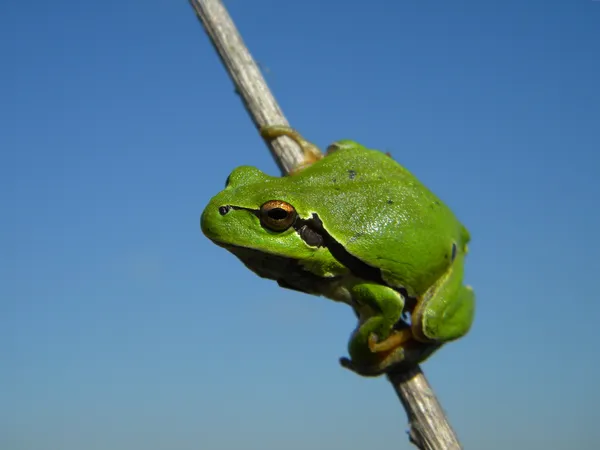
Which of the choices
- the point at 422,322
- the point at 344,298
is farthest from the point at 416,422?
the point at 344,298

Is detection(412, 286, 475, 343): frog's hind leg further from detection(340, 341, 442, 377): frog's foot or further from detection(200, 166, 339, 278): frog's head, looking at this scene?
detection(200, 166, 339, 278): frog's head

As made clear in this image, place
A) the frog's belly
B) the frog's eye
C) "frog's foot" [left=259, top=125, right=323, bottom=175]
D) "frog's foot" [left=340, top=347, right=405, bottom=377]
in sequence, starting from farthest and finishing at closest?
"frog's foot" [left=259, top=125, right=323, bottom=175] → "frog's foot" [left=340, top=347, right=405, bottom=377] → the frog's belly → the frog's eye

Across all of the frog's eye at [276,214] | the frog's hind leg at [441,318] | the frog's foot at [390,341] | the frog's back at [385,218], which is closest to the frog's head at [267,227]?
the frog's eye at [276,214]

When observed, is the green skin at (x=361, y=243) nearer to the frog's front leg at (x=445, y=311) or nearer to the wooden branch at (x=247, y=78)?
the frog's front leg at (x=445, y=311)

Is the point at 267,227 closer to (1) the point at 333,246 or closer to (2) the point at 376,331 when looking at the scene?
(1) the point at 333,246

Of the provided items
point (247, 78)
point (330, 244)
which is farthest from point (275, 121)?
point (330, 244)

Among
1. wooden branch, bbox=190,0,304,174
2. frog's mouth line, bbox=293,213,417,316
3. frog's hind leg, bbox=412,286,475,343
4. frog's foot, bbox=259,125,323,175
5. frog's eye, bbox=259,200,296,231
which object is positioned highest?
wooden branch, bbox=190,0,304,174

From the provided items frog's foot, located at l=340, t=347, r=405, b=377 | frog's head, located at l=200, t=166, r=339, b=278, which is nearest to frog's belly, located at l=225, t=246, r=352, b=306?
frog's head, located at l=200, t=166, r=339, b=278
